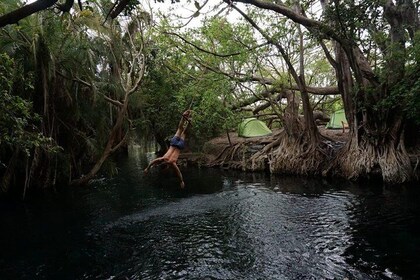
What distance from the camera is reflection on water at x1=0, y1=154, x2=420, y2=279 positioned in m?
5.92

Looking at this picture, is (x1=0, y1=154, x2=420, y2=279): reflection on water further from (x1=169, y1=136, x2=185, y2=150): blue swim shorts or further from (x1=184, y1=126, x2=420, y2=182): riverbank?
(x1=184, y1=126, x2=420, y2=182): riverbank

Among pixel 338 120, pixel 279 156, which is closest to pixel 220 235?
pixel 279 156

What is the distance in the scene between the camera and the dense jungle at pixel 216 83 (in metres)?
10.2

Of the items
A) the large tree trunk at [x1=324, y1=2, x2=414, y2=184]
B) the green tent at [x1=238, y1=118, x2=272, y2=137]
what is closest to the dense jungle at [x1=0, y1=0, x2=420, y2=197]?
the large tree trunk at [x1=324, y1=2, x2=414, y2=184]

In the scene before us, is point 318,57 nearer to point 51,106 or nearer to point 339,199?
point 339,199

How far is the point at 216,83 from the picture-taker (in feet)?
54.0

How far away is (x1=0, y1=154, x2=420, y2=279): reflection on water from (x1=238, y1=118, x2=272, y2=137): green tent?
8.76 meters

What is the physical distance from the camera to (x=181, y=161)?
924 inches

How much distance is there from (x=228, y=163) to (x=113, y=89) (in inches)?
325

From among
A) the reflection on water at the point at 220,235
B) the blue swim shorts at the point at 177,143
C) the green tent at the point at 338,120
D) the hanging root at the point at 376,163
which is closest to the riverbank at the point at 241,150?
the green tent at the point at 338,120

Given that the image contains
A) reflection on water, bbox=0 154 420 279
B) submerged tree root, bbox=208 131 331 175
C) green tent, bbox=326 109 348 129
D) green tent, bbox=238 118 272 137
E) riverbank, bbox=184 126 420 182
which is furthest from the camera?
green tent, bbox=238 118 272 137

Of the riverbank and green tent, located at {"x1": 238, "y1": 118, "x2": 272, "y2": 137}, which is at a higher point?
green tent, located at {"x1": 238, "y1": 118, "x2": 272, "y2": 137}

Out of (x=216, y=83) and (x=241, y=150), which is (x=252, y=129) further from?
(x=216, y=83)

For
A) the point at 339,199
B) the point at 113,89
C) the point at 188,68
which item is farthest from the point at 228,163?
the point at 339,199
